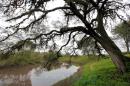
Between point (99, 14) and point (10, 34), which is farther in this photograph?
point (99, 14)

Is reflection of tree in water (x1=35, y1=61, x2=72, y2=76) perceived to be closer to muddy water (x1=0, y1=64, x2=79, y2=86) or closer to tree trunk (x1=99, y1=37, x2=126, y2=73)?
muddy water (x1=0, y1=64, x2=79, y2=86)

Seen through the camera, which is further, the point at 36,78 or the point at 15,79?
the point at 15,79

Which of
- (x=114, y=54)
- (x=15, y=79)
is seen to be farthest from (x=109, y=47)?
(x=15, y=79)

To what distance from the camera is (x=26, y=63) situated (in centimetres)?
6262

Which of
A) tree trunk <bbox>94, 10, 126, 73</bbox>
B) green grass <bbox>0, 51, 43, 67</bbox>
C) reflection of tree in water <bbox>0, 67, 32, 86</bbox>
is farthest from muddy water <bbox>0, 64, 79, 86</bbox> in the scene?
green grass <bbox>0, 51, 43, 67</bbox>

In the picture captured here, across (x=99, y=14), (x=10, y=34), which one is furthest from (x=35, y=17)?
(x=99, y=14)

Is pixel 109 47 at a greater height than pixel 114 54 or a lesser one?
greater

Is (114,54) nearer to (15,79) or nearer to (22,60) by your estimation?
(15,79)

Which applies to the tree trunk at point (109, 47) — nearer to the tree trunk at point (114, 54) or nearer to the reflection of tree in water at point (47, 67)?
the tree trunk at point (114, 54)

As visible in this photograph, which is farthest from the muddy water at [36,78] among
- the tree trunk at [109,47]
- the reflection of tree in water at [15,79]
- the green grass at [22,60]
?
the green grass at [22,60]

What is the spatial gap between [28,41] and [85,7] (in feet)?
14.0

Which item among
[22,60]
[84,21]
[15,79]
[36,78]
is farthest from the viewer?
[22,60]

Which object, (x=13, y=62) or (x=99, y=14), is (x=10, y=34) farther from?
(x=13, y=62)

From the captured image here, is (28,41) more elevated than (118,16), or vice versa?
(118,16)
